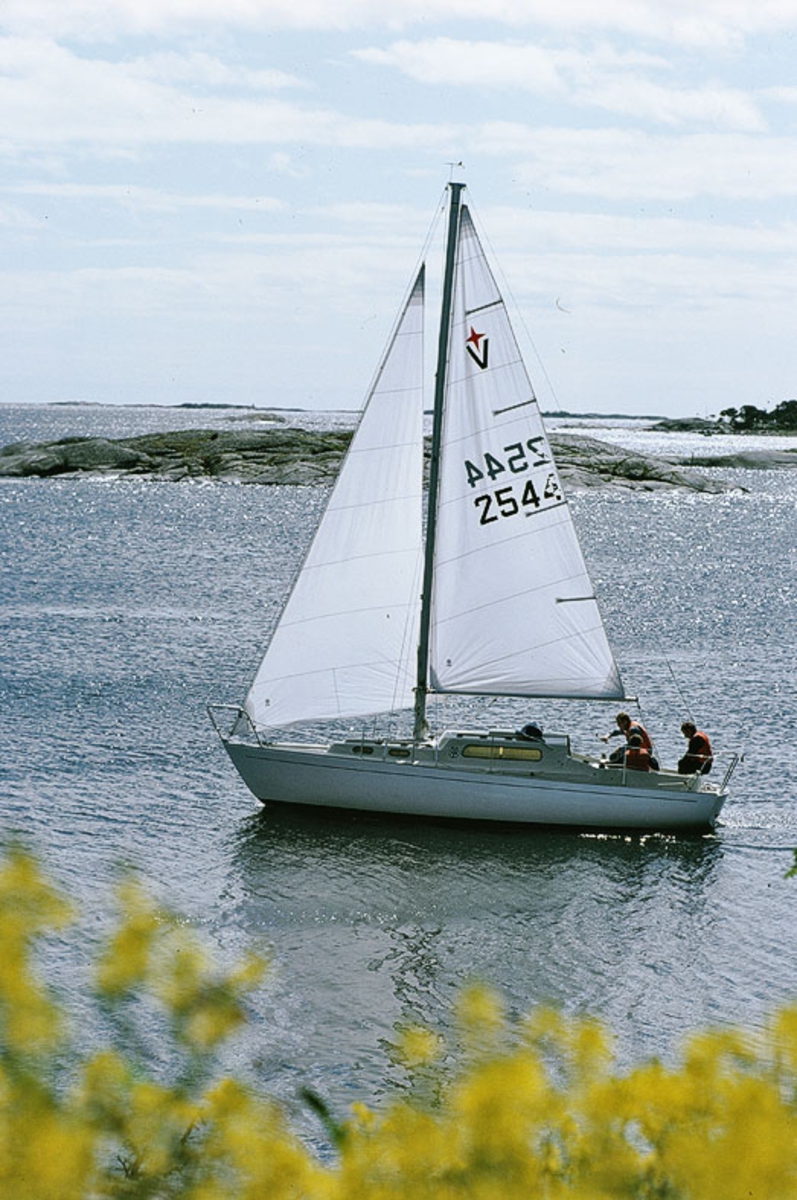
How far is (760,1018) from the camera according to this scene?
63.4 feet

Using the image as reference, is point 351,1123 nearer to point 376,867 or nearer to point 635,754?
point 376,867

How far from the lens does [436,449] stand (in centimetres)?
2747

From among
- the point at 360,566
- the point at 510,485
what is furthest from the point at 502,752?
the point at 510,485

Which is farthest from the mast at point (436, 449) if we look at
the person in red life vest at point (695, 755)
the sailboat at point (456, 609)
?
the person in red life vest at point (695, 755)

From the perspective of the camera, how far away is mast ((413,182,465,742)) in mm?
27016

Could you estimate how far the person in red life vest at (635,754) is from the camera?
1091 inches

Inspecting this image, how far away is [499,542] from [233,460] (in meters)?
115

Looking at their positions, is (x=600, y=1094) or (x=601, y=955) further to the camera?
(x=601, y=955)

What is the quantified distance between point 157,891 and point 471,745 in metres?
6.60

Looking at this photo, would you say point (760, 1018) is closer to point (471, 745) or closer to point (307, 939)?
point (307, 939)

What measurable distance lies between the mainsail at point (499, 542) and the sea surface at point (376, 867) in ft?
9.87

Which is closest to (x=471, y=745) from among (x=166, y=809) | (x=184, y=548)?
(x=166, y=809)

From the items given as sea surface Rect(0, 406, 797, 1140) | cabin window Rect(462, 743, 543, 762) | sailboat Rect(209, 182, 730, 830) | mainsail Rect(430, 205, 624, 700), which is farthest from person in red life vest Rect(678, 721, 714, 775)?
cabin window Rect(462, 743, 543, 762)

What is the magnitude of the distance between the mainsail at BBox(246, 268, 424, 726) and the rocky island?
108 m
